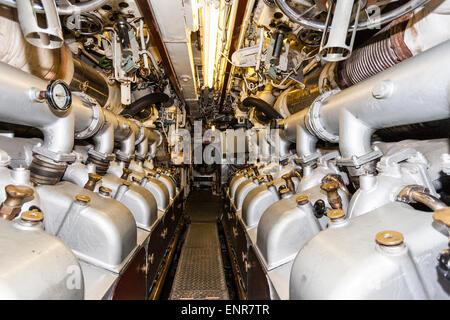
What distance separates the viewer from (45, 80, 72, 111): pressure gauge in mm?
1276

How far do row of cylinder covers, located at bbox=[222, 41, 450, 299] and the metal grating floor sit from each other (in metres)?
0.89

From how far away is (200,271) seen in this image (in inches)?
122

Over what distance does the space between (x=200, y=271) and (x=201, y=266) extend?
0.48 feet

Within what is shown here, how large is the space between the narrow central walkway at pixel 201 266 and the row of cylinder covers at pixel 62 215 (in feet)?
1.99

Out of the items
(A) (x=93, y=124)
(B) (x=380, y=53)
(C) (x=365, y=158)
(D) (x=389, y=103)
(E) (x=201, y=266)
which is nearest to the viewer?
(D) (x=389, y=103)

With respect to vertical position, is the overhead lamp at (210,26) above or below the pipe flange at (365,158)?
above

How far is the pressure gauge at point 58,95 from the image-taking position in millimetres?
1276

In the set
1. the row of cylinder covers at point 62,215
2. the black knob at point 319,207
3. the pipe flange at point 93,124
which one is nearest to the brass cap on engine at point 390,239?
the black knob at point 319,207

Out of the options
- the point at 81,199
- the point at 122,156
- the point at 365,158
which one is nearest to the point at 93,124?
the point at 81,199

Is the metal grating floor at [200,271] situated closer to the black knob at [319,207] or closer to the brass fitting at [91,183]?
the brass fitting at [91,183]

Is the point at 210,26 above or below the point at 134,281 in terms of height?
above

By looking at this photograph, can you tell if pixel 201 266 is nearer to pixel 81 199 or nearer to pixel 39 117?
pixel 81 199

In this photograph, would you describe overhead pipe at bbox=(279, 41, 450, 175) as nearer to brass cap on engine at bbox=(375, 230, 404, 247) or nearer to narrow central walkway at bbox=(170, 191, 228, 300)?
brass cap on engine at bbox=(375, 230, 404, 247)

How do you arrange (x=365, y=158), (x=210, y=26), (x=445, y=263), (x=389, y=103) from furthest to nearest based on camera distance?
(x=210, y=26), (x=365, y=158), (x=389, y=103), (x=445, y=263)
